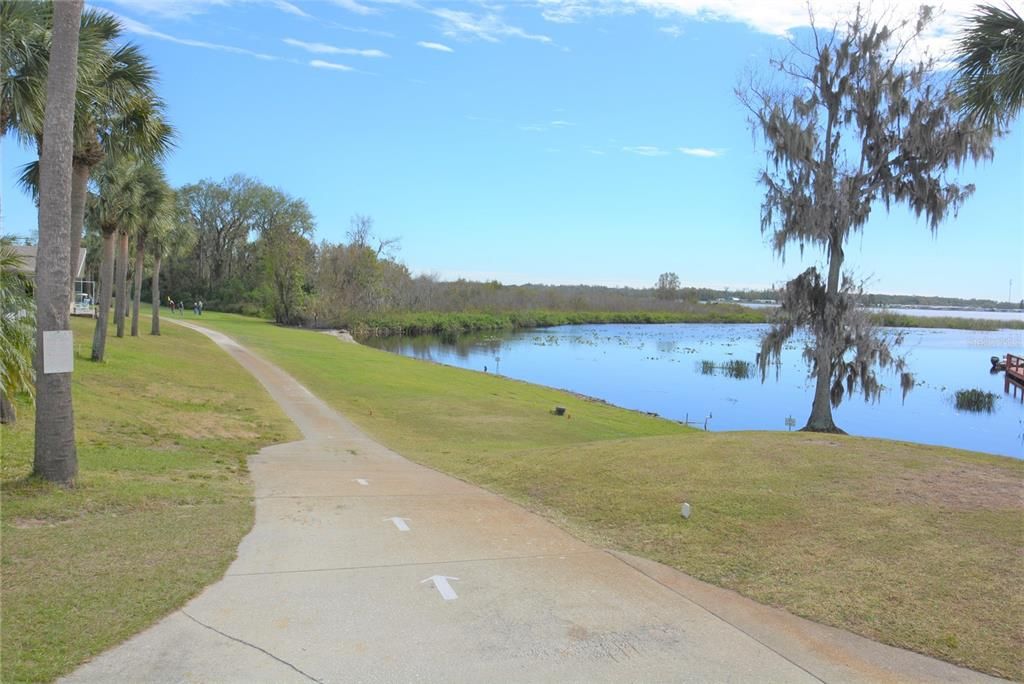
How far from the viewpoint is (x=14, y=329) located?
916 centimetres

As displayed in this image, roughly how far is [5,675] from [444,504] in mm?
5574

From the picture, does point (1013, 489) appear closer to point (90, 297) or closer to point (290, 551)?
point (290, 551)

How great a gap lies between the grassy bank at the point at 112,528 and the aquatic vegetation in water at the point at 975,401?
33.9 metres

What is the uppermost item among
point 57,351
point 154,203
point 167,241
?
point 154,203

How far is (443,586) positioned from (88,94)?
12138mm

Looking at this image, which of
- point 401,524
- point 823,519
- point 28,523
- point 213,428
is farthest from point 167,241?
point 823,519

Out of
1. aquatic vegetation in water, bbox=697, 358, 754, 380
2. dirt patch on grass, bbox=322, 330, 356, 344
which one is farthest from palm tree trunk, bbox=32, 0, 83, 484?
dirt patch on grass, bbox=322, 330, 356, 344

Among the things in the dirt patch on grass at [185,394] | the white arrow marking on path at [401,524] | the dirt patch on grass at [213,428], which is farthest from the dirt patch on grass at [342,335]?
the white arrow marking on path at [401,524]

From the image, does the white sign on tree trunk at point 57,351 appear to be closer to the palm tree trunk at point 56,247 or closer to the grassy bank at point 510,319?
the palm tree trunk at point 56,247

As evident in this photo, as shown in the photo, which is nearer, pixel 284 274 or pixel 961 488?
pixel 961 488

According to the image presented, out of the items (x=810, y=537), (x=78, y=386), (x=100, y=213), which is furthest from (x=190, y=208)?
(x=810, y=537)

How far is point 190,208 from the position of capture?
9469 centimetres

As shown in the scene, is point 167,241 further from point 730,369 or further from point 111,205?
point 730,369

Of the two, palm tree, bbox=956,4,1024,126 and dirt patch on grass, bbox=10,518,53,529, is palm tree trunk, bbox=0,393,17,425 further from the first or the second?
palm tree, bbox=956,4,1024,126
